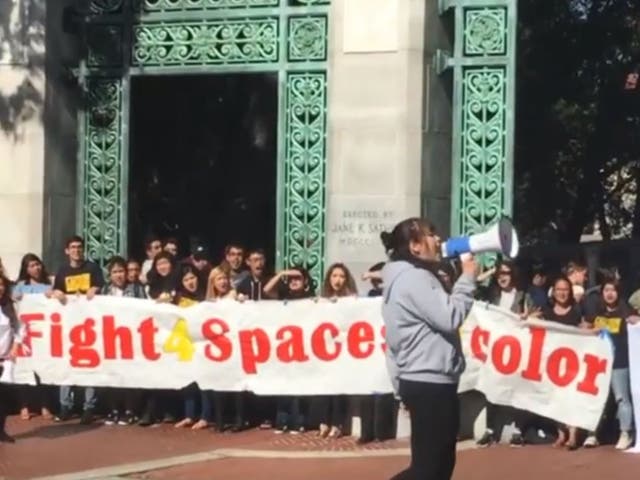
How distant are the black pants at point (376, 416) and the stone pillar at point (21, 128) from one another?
A: 468cm

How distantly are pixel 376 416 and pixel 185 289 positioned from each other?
7.49 ft

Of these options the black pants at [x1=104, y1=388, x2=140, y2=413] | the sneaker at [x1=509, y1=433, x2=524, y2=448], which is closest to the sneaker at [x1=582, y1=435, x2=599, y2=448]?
the sneaker at [x1=509, y1=433, x2=524, y2=448]

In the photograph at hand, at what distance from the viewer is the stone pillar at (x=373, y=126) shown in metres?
15.5

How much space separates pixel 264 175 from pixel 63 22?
8573mm

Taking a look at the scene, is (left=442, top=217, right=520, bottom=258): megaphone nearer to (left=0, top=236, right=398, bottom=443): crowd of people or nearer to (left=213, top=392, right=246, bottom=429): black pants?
(left=0, top=236, right=398, bottom=443): crowd of people

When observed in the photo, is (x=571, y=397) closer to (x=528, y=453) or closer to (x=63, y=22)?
(x=528, y=453)

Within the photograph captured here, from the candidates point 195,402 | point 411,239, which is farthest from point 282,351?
point 411,239

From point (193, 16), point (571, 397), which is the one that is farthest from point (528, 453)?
point (193, 16)

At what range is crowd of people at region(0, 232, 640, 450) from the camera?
14.0m

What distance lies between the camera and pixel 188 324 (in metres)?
14.9

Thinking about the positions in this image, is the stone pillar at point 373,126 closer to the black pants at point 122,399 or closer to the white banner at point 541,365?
the white banner at point 541,365

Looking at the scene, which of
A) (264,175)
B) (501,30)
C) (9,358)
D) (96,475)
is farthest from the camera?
(264,175)

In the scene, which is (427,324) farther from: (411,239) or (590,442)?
(590,442)

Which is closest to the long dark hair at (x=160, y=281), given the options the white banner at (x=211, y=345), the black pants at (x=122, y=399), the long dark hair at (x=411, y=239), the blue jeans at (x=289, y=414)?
the white banner at (x=211, y=345)
